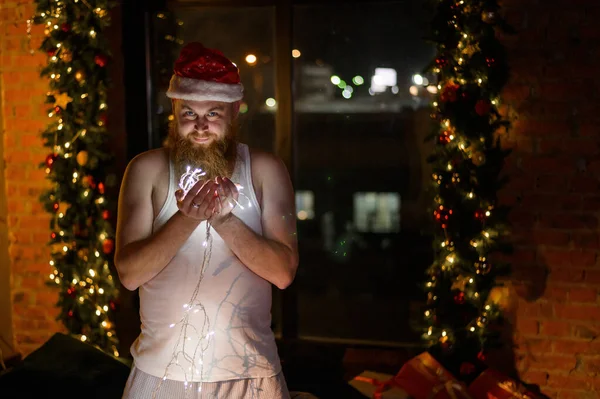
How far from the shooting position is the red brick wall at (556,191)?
12.4 feet

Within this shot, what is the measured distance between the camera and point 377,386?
405 centimetres

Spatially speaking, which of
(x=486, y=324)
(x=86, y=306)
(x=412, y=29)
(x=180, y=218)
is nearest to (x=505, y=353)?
(x=486, y=324)

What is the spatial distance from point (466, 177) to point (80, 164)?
2.25 meters

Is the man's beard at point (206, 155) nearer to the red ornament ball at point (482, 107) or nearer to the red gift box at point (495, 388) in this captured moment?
the red ornament ball at point (482, 107)

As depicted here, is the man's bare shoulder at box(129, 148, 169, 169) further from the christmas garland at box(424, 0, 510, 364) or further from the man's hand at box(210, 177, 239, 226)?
the christmas garland at box(424, 0, 510, 364)


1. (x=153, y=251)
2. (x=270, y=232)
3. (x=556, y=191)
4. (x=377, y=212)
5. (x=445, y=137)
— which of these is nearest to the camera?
(x=153, y=251)

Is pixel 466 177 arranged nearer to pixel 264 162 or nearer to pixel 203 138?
pixel 264 162

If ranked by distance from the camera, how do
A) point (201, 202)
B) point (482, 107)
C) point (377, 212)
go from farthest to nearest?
point (377, 212) → point (482, 107) → point (201, 202)

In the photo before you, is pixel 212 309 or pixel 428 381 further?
pixel 428 381

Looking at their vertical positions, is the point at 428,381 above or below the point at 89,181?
below

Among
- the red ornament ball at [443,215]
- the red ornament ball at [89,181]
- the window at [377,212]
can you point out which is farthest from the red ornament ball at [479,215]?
the red ornament ball at [89,181]

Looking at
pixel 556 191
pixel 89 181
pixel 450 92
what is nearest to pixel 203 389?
pixel 450 92

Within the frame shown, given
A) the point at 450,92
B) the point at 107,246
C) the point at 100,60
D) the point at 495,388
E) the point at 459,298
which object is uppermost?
the point at 100,60

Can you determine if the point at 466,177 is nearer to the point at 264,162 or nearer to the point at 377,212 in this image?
the point at 377,212
